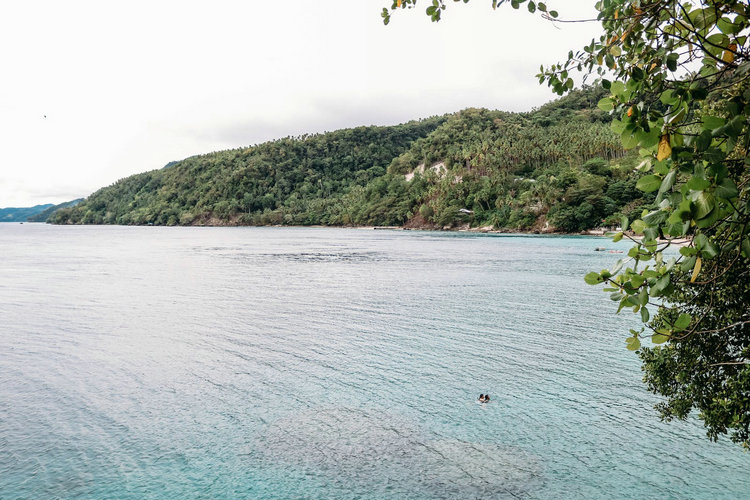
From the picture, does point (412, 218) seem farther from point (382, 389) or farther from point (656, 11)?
point (656, 11)

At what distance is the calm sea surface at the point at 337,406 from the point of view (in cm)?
1140

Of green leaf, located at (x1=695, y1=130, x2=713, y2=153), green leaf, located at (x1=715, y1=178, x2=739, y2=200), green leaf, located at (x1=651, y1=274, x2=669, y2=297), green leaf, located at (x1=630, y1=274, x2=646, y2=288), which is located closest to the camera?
green leaf, located at (x1=715, y1=178, x2=739, y2=200)

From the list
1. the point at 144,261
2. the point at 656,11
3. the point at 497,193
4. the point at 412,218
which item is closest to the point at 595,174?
the point at 497,193

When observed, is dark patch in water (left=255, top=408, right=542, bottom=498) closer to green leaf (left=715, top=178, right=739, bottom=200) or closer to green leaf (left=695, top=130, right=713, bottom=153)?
green leaf (left=715, top=178, right=739, bottom=200)

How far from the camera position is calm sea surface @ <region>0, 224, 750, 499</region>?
11.4 metres

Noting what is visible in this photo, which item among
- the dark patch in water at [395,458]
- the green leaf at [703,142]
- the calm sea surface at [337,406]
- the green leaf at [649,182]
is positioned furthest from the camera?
the calm sea surface at [337,406]

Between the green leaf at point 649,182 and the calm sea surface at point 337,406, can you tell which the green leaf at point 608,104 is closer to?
the green leaf at point 649,182

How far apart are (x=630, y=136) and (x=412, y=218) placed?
613ft

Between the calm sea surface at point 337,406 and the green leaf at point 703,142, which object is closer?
the green leaf at point 703,142

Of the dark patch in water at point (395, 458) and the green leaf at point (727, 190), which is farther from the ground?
the green leaf at point (727, 190)

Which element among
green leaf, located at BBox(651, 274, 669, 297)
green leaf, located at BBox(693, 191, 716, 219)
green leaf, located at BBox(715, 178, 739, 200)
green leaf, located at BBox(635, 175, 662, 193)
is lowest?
green leaf, located at BBox(651, 274, 669, 297)

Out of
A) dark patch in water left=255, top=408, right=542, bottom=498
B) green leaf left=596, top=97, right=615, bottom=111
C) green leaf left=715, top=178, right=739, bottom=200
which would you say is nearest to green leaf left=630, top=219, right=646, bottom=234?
green leaf left=715, top=178, right=739, bottom=200

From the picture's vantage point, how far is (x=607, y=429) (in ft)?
46.0

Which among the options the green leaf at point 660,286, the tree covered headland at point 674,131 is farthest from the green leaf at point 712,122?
the green leaf at point 660,286
